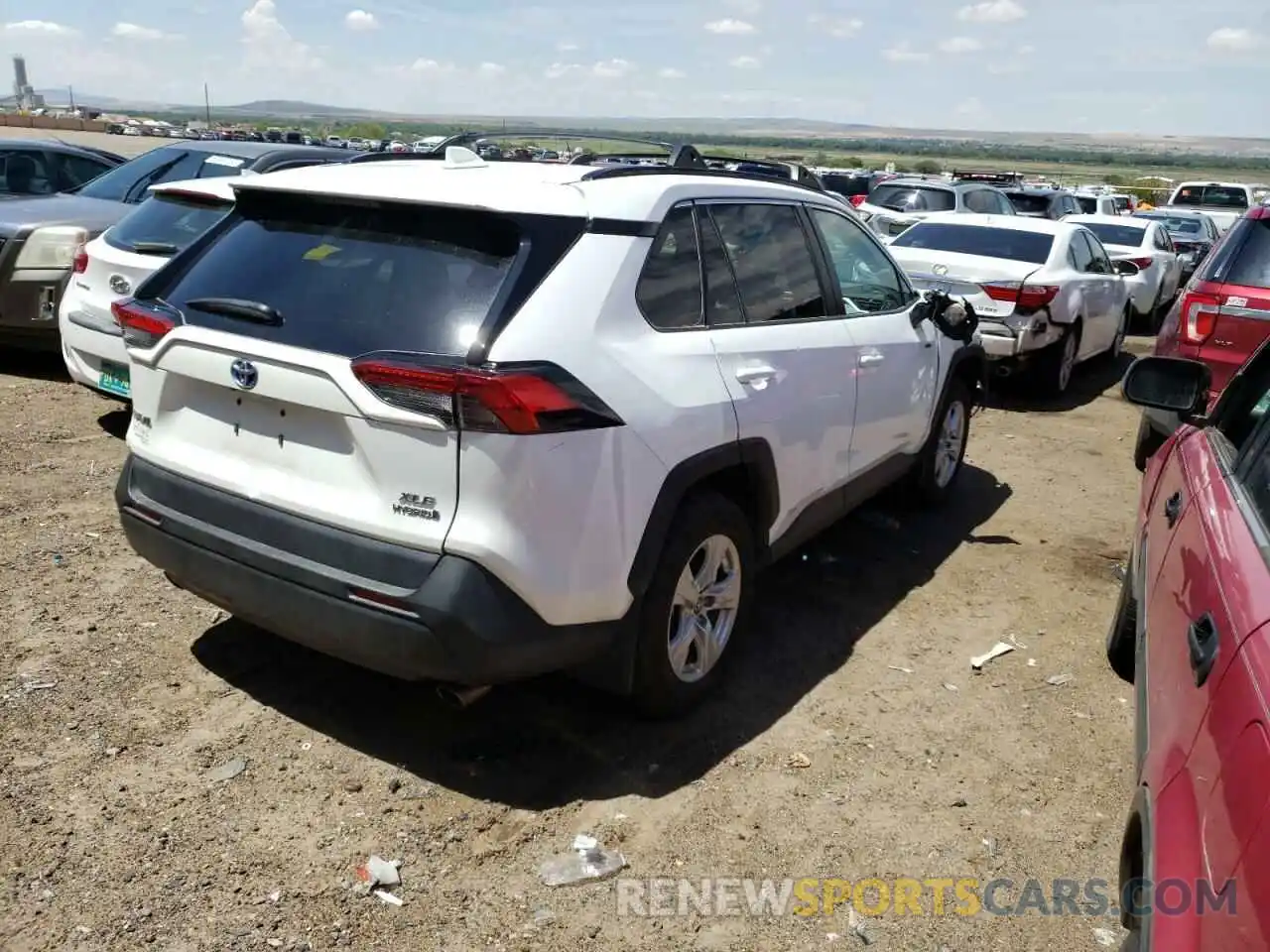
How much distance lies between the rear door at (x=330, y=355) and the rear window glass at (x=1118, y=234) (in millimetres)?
13430

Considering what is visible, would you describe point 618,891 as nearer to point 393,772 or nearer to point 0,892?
point 393,772

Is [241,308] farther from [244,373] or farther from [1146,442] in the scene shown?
[1146,442]

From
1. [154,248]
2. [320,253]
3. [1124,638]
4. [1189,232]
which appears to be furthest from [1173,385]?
[1189,232]

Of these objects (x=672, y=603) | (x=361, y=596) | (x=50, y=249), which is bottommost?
(x=672, y=603)

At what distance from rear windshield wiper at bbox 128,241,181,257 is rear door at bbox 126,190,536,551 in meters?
2.85

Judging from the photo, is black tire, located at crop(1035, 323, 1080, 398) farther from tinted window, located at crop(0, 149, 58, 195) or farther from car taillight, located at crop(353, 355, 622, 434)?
tinted window, located at crop(0, 149, 58, 195)

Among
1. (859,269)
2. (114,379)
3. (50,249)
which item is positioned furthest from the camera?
(50,249)

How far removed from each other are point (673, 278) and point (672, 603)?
1.08 m

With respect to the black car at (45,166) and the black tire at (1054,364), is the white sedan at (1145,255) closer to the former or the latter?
Result: the black tire at (1054,364)

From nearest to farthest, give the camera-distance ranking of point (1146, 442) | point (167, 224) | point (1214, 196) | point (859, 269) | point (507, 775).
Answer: point (507, 775), point (859, 269), point (167, 224), point (1146, 442), point (1214, 196)

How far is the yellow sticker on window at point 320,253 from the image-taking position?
321cm

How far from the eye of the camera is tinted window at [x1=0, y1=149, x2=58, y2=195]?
9461 millimetres

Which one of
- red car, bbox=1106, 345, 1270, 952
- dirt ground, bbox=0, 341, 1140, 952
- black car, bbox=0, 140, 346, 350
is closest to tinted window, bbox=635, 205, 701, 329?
dirt ground, bbox=0, 341, 1140, 952

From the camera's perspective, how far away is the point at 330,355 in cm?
297
